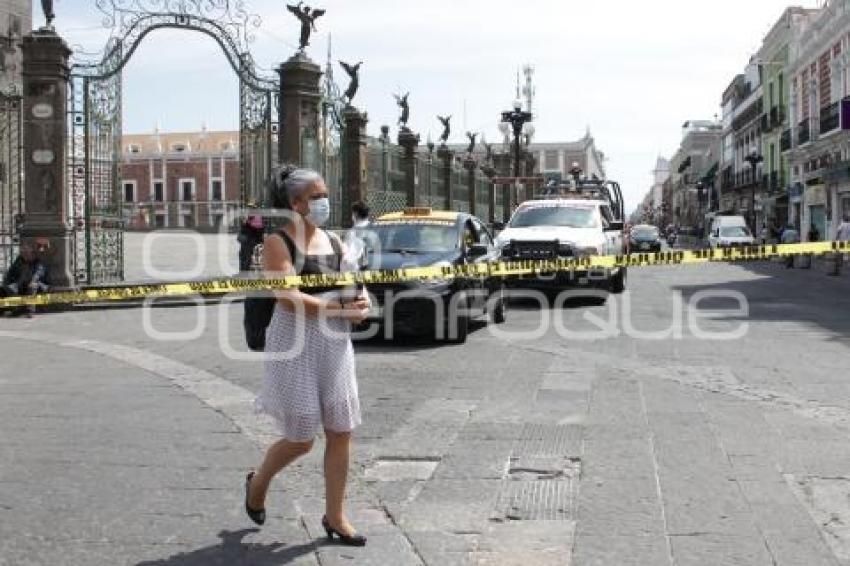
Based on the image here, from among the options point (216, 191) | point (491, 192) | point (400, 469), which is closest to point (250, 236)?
point (400, 469)

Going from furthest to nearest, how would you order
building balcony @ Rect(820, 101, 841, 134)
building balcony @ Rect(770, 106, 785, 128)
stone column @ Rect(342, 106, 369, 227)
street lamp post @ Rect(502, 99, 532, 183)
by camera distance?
building balcony @ Rect(770, 106, 785, 128)
building balcony @ Rect(820, 101, 841, 134)
street lamp post @ Rect(502, 99, 532, 183)
stone column @ Rect(342, 106, 369, 227)

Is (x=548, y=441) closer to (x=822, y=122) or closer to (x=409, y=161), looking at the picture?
(x=409, y=161)

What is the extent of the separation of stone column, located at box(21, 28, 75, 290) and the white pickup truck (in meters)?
7.41

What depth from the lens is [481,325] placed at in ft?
45.8

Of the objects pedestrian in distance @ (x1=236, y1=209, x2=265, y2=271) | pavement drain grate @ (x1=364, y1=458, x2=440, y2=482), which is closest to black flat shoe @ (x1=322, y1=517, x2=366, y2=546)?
pavement drain grate @ (x1=364, y1=458, x2=440, y2=482)

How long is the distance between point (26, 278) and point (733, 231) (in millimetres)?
34265

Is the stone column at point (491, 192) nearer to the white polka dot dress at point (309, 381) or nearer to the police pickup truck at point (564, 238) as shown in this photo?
the police pickup truck at point (564, 238)

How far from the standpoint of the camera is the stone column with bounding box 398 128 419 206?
27562 mm

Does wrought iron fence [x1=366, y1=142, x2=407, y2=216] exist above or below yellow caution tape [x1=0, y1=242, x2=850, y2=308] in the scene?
above

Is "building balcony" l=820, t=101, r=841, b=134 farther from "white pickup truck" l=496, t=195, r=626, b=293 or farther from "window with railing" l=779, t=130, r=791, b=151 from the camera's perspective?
"white pickup truck" l=496, t=195, r=626, b=293

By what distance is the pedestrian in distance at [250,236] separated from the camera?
631 centimetres

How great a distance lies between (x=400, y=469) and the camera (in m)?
5.97

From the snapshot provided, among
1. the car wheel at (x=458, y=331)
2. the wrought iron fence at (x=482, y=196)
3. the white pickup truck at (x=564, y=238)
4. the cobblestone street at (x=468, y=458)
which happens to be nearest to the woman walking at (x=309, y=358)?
the cobblestone street at (x=468, y=458)

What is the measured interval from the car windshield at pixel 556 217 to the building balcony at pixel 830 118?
2352cm
